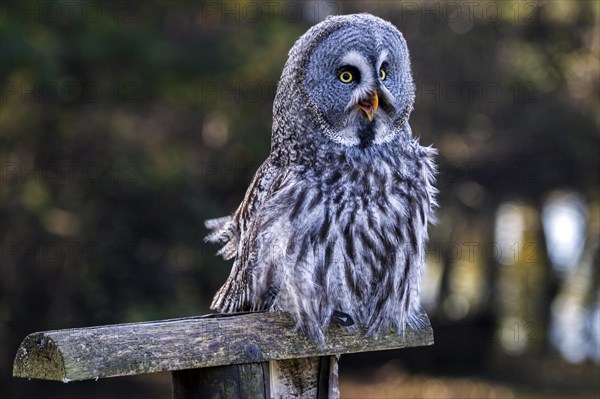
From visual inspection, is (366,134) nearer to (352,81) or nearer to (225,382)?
(352,81)

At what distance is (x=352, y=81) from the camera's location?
3549mm

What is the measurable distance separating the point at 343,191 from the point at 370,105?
0.35 metres

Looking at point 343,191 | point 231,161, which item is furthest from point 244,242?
point 231,161

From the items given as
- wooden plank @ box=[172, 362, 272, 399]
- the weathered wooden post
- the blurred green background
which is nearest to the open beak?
the weathered wooden post

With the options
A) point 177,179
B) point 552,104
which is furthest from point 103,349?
point 552,104

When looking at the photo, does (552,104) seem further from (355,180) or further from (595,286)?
(355,180)

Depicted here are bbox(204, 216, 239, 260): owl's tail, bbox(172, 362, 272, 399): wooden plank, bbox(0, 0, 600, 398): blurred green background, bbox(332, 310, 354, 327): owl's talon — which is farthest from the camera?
bbox(0, 0, 600, 398): blurred green background

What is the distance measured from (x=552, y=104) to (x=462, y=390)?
159 inches

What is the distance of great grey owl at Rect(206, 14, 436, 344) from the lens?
3.40 metres

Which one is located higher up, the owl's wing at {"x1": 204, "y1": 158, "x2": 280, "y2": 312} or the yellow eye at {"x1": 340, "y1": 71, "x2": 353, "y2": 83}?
the yellow eye at {"x1": 340, "y1": 71, "x2": 353, "y2": 83}

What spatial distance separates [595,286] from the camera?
14.2m

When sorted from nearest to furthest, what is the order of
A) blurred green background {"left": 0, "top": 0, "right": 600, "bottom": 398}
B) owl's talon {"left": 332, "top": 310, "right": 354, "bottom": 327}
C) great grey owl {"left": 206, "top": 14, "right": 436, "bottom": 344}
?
owl's talon {"left": 332, "top": 310, "right": 354, "bottom": 327} → great grey owl {"left": 206, "top": 14, "right": 436, "bottom": 344} → blurred green background {"left": 0, "top": 0, "right": 600, "bottom": 398}

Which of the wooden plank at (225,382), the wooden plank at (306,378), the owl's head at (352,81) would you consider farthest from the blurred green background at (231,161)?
the wooden plank at (225,382)

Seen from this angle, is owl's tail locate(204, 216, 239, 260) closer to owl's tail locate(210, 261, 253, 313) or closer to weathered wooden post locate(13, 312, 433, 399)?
owl's tail locate(210, 261, 253, 313)
